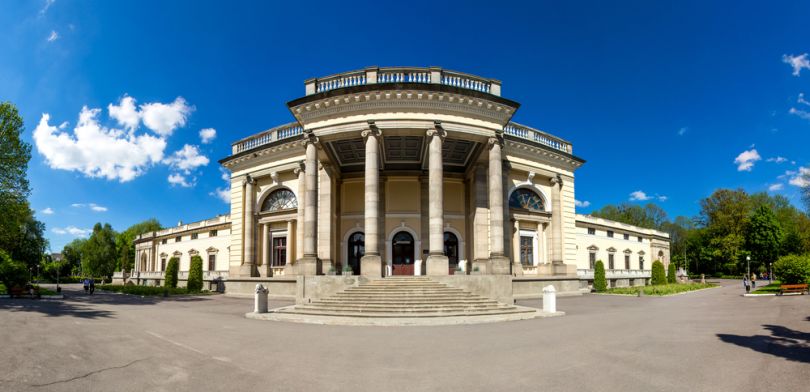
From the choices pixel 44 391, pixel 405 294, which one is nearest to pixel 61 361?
pixel 44 391

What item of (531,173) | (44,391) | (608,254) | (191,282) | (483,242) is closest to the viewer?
(44,391)

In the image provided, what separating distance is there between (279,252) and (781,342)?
87.0ft

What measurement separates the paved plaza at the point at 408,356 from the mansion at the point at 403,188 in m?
7.31

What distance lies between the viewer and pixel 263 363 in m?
7.54

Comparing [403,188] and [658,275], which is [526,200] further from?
[658,275]

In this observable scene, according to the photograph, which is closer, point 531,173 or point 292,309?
point 292,309

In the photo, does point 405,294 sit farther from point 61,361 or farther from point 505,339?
point 61,361

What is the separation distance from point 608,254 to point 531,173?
751 inches

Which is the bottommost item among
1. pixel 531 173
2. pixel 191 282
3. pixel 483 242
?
pixel 191 282

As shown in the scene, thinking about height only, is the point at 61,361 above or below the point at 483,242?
below

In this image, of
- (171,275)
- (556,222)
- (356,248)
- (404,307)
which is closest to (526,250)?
(556,222)

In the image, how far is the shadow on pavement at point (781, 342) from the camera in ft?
25.8

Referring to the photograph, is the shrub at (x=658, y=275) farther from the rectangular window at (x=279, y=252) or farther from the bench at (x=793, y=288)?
the rectangular window at (x=279, y=252)

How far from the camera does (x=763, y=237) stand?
2115 inches
